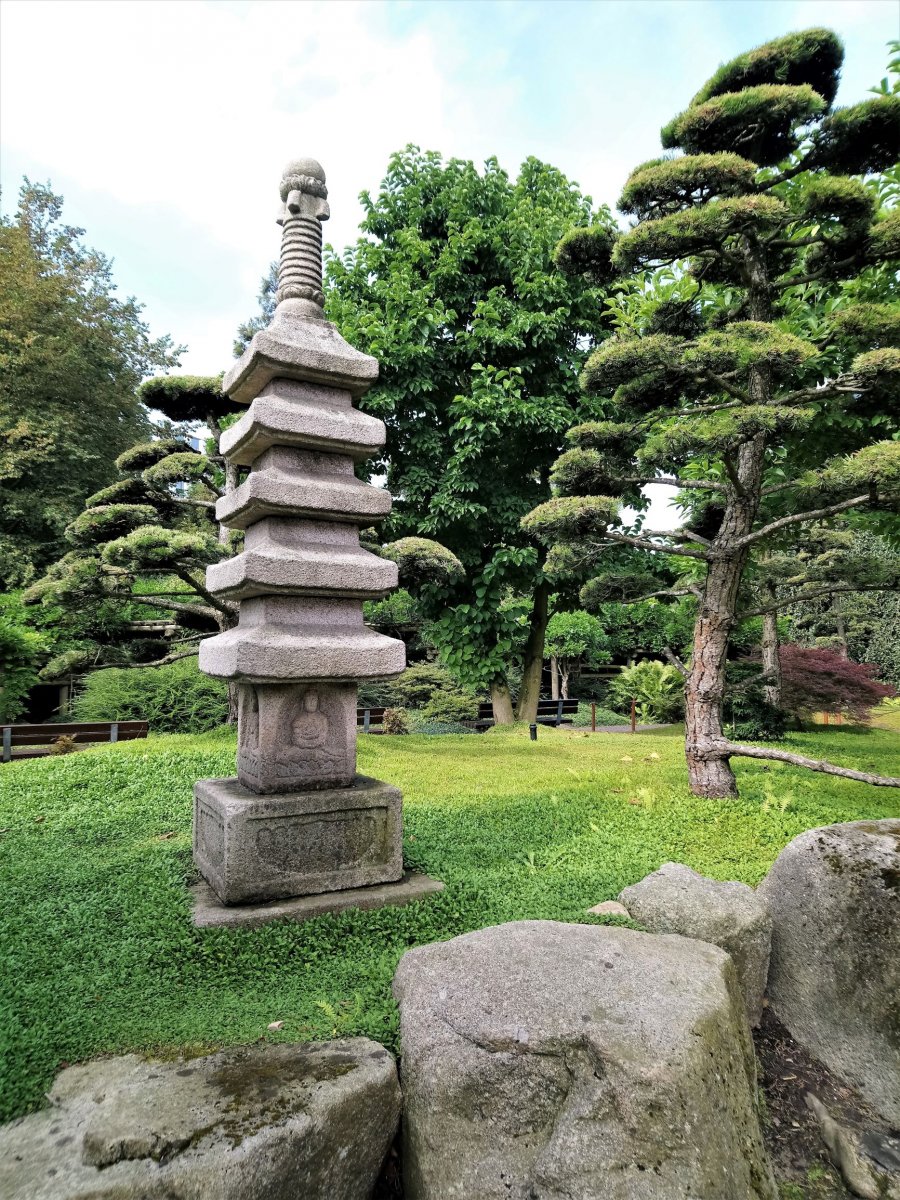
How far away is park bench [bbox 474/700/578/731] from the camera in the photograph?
17.7 meters

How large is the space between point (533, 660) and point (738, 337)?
9.32 m

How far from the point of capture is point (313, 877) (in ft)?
14.8

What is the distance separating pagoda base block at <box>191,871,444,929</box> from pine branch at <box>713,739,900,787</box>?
11.7 feet

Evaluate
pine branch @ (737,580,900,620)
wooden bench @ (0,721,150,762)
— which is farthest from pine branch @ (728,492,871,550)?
wooden bench @ (0,721,150,762)

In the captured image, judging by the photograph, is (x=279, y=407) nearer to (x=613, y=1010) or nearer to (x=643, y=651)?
(x=613, y=1010)

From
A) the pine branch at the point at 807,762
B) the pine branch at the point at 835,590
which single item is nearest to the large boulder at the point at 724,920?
the pine branch at the point at 807,762

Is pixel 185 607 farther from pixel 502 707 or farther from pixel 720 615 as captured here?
pixel 720 615

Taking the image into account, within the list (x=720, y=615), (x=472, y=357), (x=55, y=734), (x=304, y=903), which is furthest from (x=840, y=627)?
(x=304, y=903)

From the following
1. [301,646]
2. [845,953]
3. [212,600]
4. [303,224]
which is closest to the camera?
[845,953]

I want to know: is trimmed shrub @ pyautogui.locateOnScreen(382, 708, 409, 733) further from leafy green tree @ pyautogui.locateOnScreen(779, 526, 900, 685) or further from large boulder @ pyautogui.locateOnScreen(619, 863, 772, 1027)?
leafy green tree @ pyautogui.locateOnScreen(779, 526, 900, 685)

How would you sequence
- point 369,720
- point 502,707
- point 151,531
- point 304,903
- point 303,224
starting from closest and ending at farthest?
point 304,903 → point 303,224 → point 151,531 → point 369,720 → point 502,707

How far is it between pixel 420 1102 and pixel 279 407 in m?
4.22

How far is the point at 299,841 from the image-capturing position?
450 centimetres

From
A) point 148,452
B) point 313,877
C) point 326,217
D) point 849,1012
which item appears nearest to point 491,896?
point 313,877
